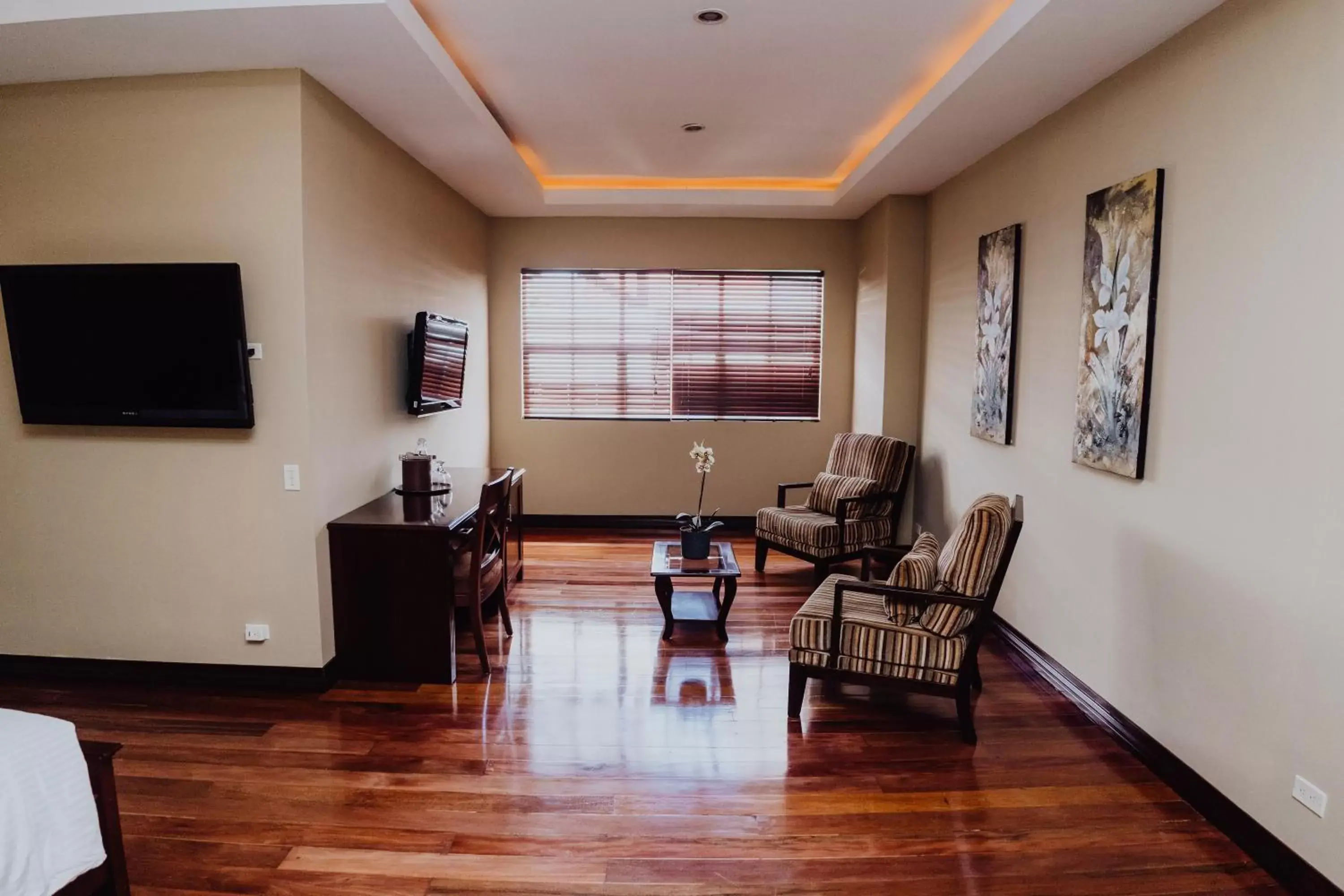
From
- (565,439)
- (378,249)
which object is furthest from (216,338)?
(565,439)

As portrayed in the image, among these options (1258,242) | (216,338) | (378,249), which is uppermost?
(378,249)

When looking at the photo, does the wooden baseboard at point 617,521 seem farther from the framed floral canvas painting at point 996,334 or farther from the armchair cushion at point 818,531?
the framed floral canvas painting at point 996,334

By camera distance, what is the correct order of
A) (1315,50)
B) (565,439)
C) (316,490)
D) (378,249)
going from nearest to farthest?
(1315,50), (316,490), (378,249), (565,439)

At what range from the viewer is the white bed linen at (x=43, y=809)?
5.32ft

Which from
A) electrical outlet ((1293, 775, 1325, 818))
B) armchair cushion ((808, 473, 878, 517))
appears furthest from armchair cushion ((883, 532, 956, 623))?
armchair cushion ((808, 473, 878, 517))

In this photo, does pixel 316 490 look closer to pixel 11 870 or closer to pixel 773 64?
pixel 11 870

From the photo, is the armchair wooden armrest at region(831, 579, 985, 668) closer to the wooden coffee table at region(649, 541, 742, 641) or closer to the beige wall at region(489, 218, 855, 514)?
the wooden coffee table at region(649, 541, 742, 641)

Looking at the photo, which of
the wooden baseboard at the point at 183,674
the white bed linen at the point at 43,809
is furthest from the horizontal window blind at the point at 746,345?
the white bed linen at the point at 43,809

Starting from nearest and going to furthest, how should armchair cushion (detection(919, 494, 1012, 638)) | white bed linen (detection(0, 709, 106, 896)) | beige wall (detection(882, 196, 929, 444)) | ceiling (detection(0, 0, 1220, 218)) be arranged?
white bed linen (detection(0, 709, 106, 896)), ceiling (detection(0, 0, 1220, 218)), armchair cushion (detection(919, 494, 1012, 638)), beige wall (detection(882, 196, 929, 444))

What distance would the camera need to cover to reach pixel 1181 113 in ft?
9.04

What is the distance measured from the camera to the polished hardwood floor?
88.8 inches

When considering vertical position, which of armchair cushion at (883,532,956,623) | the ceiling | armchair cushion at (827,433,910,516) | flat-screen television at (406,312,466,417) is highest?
the ceiling

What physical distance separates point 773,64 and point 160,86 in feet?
9.02

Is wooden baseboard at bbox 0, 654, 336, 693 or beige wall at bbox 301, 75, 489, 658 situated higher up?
beige wall at bbox 301, 75, 489, 658
